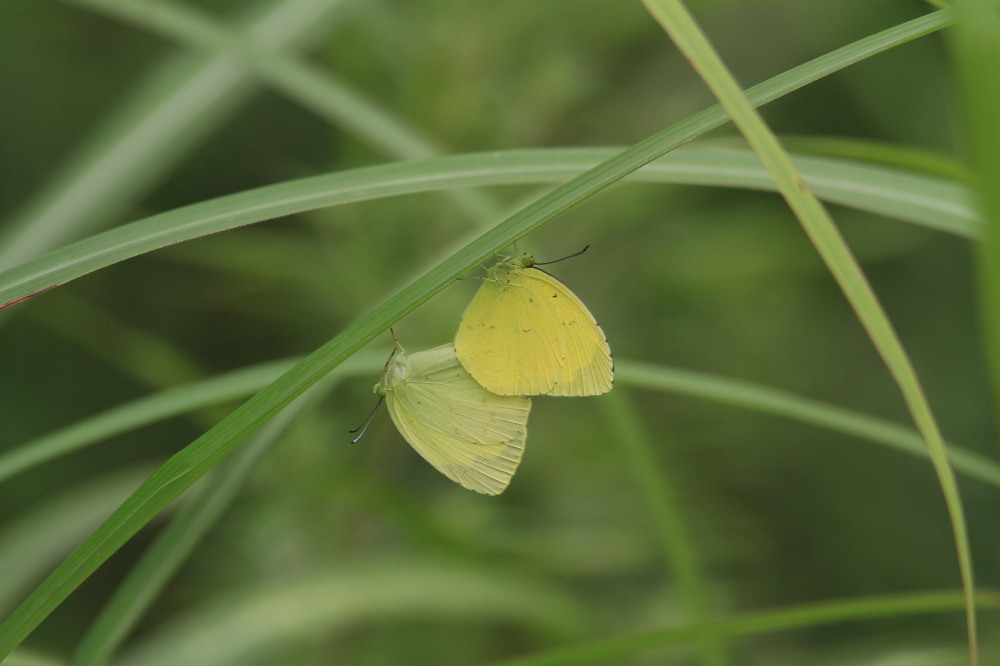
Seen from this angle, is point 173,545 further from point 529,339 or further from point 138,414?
point 529,339

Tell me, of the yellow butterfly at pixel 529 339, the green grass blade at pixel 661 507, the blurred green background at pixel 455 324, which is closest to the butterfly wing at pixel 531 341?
the yellow butterfly at pixel 529 339

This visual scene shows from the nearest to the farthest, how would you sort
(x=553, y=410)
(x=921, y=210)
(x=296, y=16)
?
(x=921, y=210) < (x=296, y=16) < (x=553, y=410)

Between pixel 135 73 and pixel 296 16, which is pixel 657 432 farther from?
pixel 135 73

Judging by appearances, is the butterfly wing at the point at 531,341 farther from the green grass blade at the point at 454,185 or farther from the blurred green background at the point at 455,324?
the blurred green background at the point at 455,324

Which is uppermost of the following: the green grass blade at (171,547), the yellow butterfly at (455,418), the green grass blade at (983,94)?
the yellow butterfly at (455,418)

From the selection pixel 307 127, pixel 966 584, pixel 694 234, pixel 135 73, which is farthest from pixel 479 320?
pixel 135 73
